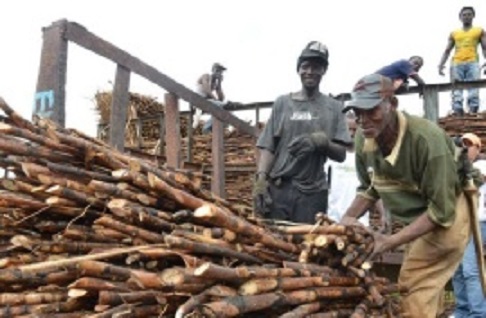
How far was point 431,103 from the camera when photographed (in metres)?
7.57

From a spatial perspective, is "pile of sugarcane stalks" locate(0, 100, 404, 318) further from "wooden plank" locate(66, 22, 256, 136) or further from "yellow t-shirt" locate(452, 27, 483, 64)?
"yellow t-shirt" locate(452, 27, 483, 64)

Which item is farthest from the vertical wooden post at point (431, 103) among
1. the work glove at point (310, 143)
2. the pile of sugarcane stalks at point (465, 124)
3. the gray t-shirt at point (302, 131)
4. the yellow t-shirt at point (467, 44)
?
the work glove at point (310, 143)

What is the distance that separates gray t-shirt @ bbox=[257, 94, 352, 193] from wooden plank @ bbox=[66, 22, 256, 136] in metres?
0.80

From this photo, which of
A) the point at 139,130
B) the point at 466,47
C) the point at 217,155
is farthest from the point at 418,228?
the point at 139,130

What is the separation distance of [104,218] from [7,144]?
0.60 metres

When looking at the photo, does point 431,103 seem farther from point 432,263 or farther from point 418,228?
point 418,228

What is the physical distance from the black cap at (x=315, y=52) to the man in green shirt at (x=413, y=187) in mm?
992

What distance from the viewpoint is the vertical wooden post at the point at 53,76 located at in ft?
11.2

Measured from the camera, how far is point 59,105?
344cm

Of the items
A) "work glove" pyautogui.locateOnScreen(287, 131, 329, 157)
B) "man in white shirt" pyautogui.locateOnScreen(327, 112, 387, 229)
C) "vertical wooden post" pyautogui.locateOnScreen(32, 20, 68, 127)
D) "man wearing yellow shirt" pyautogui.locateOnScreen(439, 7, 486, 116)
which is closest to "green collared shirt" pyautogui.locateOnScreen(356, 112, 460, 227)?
"work glove" pyautogui.locateOnScreen(287, 131, 329, 157)

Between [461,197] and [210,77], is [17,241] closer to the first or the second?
[461,197]

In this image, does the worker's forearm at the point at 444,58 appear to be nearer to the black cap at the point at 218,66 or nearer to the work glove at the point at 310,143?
the black cap at the point at 218,66

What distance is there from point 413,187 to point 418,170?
22 centimetres

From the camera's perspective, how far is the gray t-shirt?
14.6 feet
